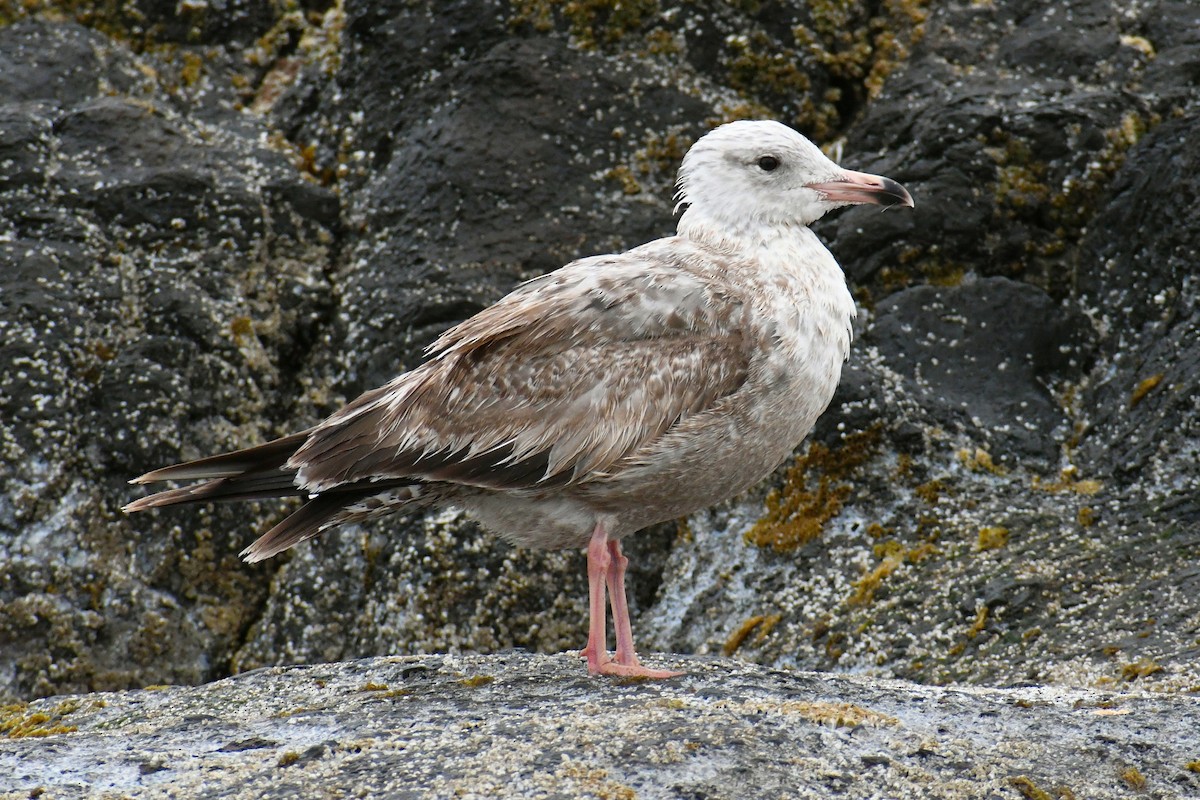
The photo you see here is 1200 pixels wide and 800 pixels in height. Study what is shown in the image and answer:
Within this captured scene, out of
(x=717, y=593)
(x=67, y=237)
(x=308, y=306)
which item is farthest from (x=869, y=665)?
(x=67, y=237)

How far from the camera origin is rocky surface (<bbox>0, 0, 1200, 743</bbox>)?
6.68 m

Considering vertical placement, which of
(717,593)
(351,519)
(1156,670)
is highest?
(351,519)

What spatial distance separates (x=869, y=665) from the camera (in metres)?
6.17

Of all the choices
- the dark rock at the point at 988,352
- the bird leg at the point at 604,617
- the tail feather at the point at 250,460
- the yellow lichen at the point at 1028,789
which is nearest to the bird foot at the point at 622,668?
the bird leg at the point at 604,617

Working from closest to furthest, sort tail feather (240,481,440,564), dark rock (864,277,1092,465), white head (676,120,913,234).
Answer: tail feather (240,481,440,564) < white head (676,120,913,234) < dark rock (864,277,1092,465)

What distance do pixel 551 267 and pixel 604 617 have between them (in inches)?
119

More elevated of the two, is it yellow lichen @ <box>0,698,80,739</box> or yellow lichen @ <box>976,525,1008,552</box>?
yellow lichen @ <box>976,525,1008,552</box>

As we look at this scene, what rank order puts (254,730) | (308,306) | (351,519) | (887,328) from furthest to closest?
(308,306), (887,328), (351,519), (254,730)

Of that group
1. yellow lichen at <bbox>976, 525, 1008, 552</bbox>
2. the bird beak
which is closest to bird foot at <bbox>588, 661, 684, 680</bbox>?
yellow lichen at <bbox>976, 525, 1008, 552</bbox>

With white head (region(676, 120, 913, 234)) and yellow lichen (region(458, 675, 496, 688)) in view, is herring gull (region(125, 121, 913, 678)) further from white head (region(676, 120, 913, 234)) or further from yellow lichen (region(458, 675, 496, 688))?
yellow lichen (region(458, 675, 496, 688))

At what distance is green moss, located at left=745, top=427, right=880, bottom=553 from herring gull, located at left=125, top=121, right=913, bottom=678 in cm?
136

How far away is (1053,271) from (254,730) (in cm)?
521

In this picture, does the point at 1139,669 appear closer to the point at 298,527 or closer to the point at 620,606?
the point at 620,606

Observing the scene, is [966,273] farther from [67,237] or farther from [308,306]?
[67,237]
